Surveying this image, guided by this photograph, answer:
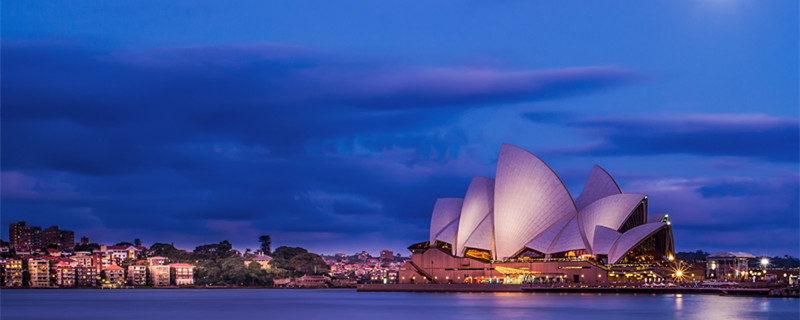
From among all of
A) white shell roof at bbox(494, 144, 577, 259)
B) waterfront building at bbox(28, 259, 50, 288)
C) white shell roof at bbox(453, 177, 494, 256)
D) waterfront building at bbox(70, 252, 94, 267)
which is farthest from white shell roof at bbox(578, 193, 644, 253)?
waterfront building at bbox(70, 252, 94, 267)

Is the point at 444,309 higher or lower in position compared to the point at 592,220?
lower

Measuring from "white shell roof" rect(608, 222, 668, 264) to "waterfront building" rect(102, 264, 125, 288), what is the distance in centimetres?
9677

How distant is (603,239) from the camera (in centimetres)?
8475

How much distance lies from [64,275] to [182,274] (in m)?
19.4

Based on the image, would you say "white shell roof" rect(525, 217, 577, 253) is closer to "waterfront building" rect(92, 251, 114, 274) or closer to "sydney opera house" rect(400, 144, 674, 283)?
"sydney opera house" rect(400, 144, 674, 283)

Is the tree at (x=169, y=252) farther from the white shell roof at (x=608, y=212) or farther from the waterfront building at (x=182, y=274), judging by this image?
the white shell roof at (x=608, y=212)

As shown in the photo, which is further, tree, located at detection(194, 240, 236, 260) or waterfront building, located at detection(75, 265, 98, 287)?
tree, located at detection(194, 240, 236, 260)

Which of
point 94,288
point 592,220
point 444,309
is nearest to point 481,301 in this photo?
point 444,309

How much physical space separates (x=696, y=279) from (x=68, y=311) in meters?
58.3

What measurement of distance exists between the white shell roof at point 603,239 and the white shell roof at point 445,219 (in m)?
17.9

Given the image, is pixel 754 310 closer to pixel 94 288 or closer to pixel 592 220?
pixel 592 220

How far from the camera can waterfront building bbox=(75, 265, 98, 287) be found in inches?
6206

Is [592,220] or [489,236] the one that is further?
[489,236]

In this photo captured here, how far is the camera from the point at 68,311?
215ft
